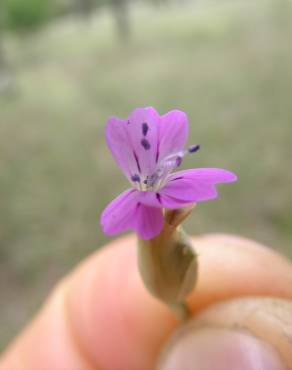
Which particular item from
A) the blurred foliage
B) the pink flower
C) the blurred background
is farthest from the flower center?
the blurred foliage

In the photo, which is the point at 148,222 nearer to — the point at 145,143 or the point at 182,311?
the point at 145,143

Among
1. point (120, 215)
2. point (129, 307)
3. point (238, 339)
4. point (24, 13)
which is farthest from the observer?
point (24, 13)

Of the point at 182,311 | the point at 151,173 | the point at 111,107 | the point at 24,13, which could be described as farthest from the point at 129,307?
the point at 24,13

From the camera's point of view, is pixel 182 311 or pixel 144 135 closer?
pixel 144 135

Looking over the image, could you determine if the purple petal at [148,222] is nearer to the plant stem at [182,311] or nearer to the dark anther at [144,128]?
the dark anther at [144,128]

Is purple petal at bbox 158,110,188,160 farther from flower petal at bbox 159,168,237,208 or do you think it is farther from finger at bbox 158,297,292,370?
finger at bbox 158,297,292,370

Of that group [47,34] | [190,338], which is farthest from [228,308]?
[47,34]

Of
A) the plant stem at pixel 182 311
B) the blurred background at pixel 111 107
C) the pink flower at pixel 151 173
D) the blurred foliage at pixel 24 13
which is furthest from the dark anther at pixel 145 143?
the blurred foliage at pixel 24 13
